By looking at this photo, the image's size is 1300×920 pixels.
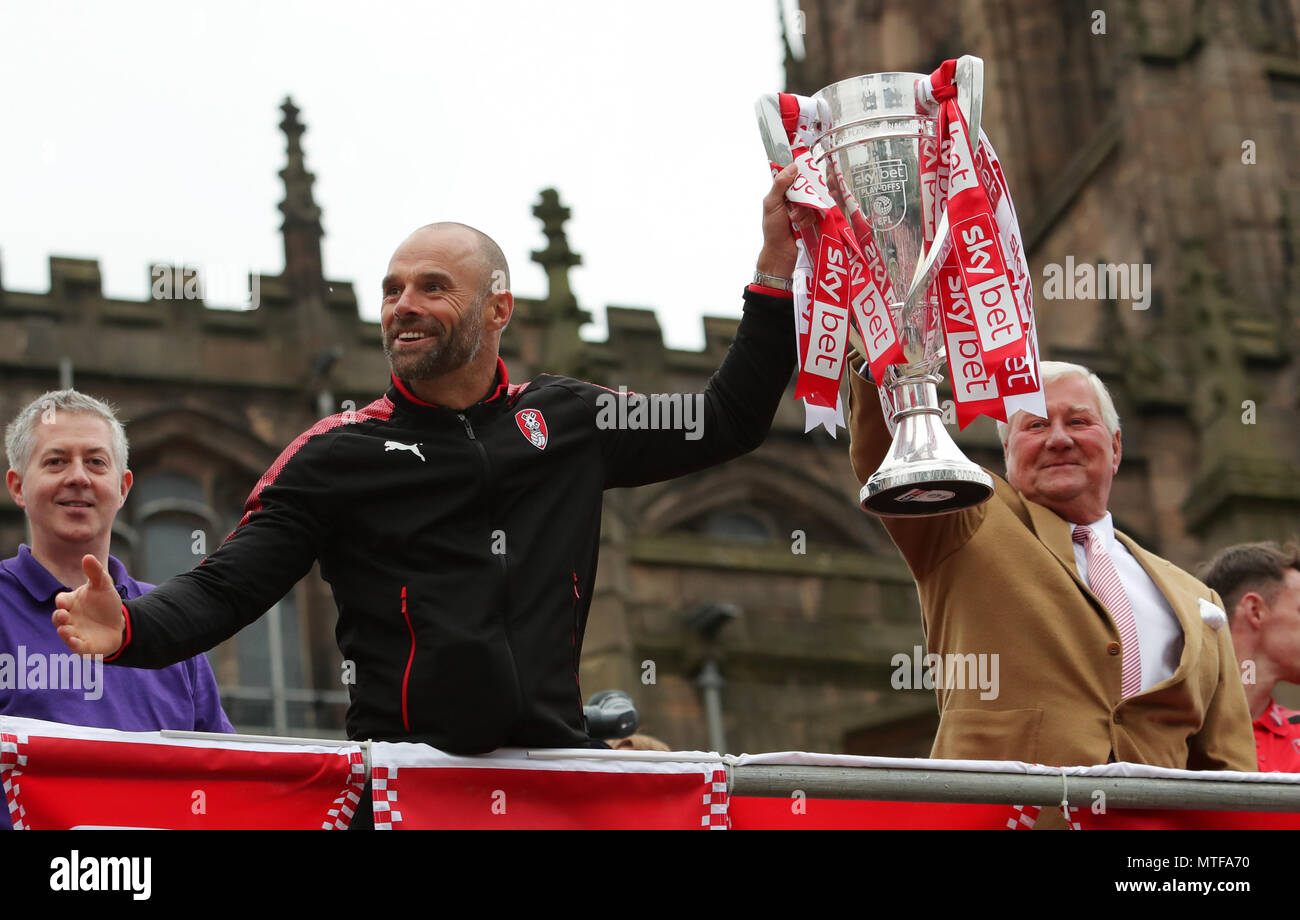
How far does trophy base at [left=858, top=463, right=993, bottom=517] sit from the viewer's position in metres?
4.19

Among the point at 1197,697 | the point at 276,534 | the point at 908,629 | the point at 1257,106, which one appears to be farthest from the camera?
the point at 1257,106

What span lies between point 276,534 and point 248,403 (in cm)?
Answer: 1996

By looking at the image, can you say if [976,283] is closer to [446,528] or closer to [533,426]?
[533,426]

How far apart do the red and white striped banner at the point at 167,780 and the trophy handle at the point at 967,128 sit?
1585 mm

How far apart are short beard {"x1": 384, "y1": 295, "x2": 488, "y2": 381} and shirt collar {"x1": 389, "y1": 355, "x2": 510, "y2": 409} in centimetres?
4

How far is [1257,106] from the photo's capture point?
2736cm

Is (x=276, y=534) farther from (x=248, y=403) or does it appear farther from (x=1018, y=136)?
(x=1018, y=136)

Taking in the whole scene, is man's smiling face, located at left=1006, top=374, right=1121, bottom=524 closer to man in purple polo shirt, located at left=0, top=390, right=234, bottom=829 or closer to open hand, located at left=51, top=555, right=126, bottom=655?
man in purple polo shirt, located at left=0, top=390, right=234, bottom=829

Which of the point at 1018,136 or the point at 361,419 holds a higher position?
the point at 1018,136

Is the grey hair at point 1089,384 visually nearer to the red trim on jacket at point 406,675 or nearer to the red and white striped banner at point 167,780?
the red trim on jacket at point 406,675

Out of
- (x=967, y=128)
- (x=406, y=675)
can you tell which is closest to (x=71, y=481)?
(x=406, y=675)

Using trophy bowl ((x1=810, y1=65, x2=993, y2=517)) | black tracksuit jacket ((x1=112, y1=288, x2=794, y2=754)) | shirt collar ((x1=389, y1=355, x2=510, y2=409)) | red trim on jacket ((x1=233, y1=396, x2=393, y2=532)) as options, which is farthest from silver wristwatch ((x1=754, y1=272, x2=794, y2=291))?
red trim on jacket ((x1=233, y1=396, x2=393, y2=532))

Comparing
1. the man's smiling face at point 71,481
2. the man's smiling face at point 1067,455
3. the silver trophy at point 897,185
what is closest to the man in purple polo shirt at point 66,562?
the man's smiling face at point 71,481
